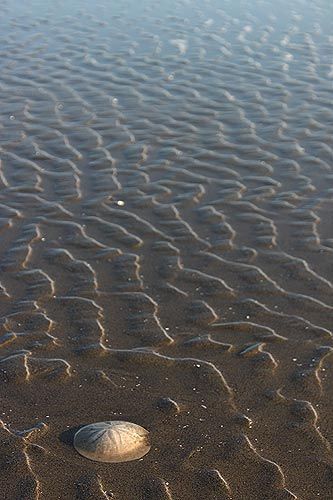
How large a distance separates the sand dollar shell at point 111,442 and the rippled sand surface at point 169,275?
0.26ft

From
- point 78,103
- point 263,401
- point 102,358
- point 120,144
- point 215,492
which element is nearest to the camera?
point 215,492

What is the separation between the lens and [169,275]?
23.5ft

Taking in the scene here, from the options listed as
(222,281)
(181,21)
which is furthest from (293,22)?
(222,281)

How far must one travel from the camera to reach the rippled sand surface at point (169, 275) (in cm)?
496

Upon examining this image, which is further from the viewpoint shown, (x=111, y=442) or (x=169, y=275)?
(x=169, y=275)

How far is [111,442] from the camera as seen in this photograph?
493 centimetres

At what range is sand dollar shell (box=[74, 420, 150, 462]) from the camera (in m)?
4.91

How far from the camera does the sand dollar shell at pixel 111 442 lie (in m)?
4.91

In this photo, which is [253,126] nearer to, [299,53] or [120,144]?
[120,144]

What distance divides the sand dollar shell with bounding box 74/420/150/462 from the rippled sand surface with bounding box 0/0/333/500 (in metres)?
0.08

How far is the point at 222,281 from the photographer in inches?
277

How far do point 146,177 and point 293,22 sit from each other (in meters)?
9.75

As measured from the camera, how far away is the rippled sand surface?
496cm

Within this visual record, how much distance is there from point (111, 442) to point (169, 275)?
247cm
